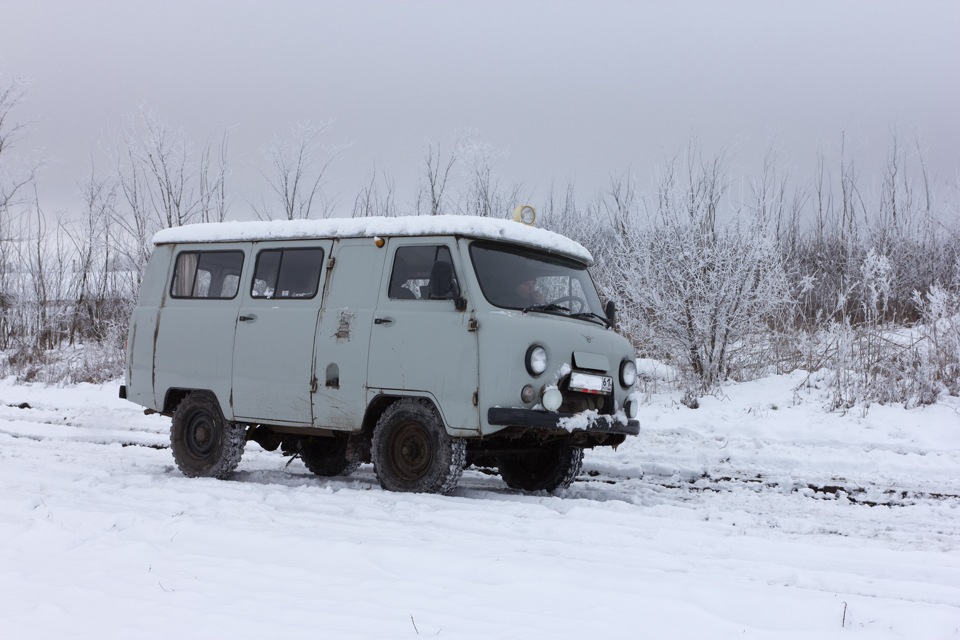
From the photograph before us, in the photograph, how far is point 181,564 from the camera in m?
4.80

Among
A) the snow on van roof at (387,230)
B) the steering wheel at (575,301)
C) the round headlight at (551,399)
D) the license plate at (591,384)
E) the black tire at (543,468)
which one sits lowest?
the black tire at (543,468)

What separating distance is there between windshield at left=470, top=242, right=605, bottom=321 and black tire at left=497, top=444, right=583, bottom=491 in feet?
4.44

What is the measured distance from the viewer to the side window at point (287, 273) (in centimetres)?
819

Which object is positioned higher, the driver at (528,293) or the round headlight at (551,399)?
the driver at (528,293)

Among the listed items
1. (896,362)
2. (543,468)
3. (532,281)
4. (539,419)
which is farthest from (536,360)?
(896,362)

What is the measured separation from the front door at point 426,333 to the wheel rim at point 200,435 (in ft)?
7.19

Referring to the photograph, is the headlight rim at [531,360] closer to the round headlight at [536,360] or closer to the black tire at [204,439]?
the round headlight at [536,360]

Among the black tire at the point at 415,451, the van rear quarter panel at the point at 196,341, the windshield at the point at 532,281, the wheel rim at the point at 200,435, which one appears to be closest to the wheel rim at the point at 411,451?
the black tire at the point at 415,451

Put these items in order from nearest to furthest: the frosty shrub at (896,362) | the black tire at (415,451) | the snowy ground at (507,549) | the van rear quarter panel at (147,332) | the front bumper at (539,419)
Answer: the snowy ground at (507,549)
the front bumper at (539,419)
the black tire at (415,451)
the van rear quarter panel at (147,332)
the frosty shrub at (896,362)

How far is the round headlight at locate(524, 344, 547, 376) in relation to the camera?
6906 millimetres

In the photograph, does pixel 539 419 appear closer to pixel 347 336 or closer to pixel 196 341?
pixel 347 336

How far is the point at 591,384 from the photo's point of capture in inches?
286

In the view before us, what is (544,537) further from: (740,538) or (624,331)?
(624,331)

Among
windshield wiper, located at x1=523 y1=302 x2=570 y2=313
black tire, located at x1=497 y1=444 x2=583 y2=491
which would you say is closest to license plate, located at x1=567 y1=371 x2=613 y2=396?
windshield wiper, located at x1=523 y1=302 x2=570 y2=313
